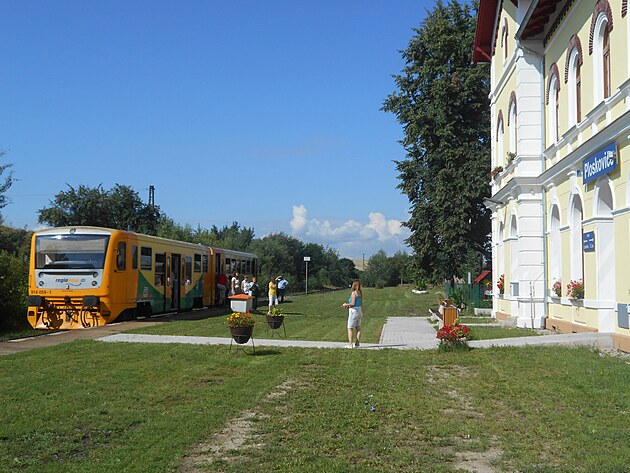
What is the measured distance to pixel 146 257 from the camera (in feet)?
80.4

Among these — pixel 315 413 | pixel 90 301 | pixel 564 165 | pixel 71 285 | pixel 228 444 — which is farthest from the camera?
pixel 71 285

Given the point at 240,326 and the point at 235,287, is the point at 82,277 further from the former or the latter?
the point at 235,287

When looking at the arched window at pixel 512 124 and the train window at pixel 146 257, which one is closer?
the train window at pixel 146 257

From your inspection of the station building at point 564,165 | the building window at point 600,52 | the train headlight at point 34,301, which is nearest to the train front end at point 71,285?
the train headlight at point 34,301

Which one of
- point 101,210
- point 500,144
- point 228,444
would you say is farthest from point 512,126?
point 101,210

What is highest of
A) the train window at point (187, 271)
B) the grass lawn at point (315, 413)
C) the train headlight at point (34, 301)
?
the train window at point (187, 271)

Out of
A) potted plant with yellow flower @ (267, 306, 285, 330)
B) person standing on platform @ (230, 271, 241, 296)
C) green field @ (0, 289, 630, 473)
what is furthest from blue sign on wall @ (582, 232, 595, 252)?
person standing on platform @ (230, 271, 241, 296)

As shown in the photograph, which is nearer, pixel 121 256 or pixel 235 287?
pixel 121 256

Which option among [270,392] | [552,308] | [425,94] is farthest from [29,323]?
[425,94]

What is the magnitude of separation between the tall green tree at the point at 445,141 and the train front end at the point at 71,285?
20263mm

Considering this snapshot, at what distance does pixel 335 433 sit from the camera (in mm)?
7570

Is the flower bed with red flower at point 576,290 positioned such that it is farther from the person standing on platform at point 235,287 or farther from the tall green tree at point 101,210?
the tall green tree at point 101,210

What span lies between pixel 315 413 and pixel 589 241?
9.88m

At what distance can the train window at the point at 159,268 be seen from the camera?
2575 cm
